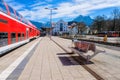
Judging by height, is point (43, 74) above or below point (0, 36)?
below

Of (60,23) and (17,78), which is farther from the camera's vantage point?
(60,23)

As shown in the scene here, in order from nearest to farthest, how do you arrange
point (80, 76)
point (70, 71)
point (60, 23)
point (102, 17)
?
point (80, 76)
point (70, 71)
point (102, 17)
point (60, 23)

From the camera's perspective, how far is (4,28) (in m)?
12.2

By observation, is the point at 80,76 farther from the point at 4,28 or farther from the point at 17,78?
the point at 4,28

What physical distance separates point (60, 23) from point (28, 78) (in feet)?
488

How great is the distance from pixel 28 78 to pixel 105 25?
9408 cm

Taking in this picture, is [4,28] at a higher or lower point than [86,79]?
higher

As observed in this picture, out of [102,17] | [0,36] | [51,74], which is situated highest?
[102,17]

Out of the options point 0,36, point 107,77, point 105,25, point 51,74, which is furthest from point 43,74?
point 105,25

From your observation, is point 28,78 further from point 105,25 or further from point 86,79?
point 105,25

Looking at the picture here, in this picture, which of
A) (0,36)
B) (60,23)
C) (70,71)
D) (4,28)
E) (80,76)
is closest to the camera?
(80,76)

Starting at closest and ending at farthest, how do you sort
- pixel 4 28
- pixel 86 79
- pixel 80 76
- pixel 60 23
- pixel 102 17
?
pixel 86 79, pixel 80 76, pixel 4 28, pixel 102 17, pixel 60 23

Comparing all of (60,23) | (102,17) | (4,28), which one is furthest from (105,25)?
(4,28)

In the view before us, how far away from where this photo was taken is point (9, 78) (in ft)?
21.5
